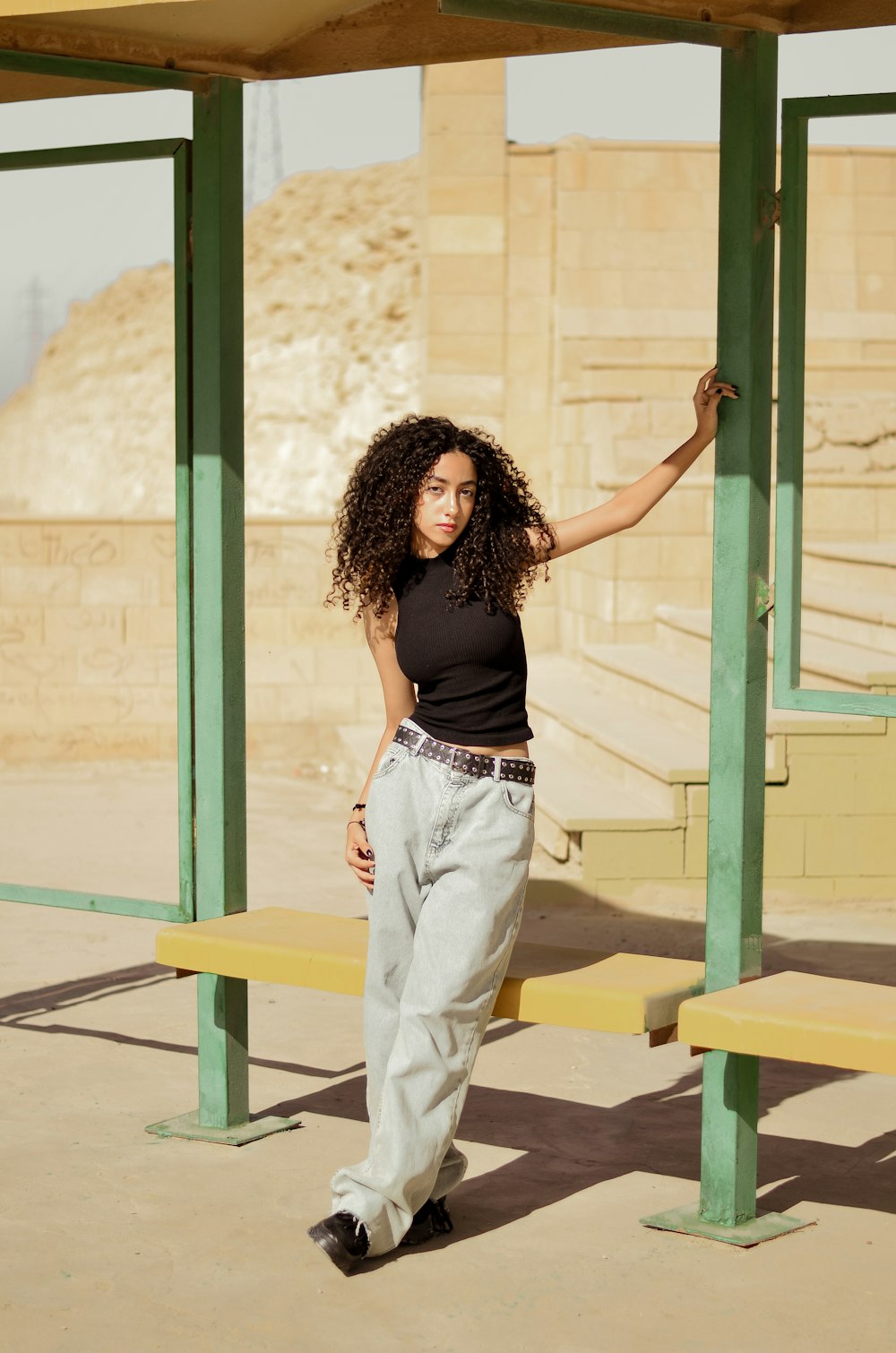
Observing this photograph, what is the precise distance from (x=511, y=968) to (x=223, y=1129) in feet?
3.61

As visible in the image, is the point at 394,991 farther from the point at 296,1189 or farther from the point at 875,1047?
the point at 875,1047

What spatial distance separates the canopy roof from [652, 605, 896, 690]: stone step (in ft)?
13.6

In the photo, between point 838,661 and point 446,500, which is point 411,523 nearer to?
point 446,500

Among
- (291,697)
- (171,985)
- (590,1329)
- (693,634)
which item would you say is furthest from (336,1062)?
(291,697)

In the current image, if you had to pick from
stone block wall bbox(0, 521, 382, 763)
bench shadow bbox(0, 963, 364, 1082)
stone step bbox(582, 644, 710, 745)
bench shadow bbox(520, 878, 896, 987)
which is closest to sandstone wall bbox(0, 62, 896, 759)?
stone block wall bbox(0, 521, 382, 763)

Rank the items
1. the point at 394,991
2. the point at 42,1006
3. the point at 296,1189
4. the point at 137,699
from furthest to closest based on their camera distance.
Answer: the point at 137,699 → the point at 42,1006 → the point at 296,1189 → the point at 394,991

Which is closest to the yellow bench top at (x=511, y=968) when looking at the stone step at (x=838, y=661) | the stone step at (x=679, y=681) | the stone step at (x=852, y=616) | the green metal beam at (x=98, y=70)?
the green metal beam at (x=98, y=70)

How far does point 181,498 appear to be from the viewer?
15.8 ft

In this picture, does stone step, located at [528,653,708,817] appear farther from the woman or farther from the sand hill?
the sand hill

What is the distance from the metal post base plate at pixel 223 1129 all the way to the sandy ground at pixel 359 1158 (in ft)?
0.18

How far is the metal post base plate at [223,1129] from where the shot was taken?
4.71 m

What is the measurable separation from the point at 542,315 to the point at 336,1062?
11.3 m

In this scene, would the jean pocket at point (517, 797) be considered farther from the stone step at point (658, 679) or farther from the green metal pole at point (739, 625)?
the stone step at point (658, 679)

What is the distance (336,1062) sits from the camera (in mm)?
5602
